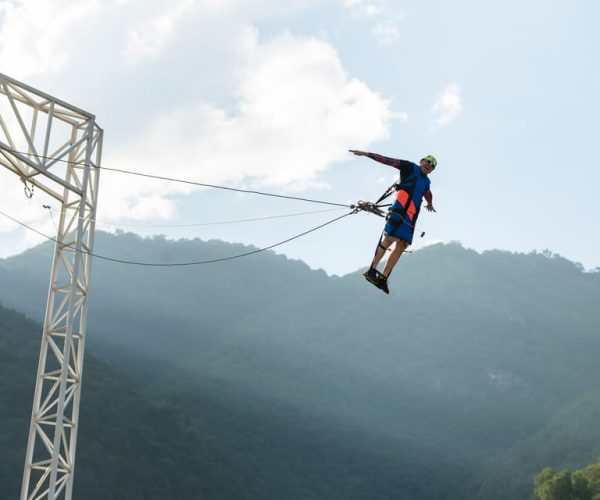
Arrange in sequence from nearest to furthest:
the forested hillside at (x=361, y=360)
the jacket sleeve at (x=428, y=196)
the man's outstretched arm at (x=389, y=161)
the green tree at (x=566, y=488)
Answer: the man's outstretched arm at (x=389, y=161)
the jacket sleeve at (x=428, y=196)
the green tree at (x=566, y=488)
the forested hillside at (x=361, y=360)

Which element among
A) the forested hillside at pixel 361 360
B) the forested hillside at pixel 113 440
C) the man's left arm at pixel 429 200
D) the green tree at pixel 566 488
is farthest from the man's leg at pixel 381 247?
the forested hillside at pixel 361 360

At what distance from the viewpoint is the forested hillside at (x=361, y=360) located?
93.6 meters

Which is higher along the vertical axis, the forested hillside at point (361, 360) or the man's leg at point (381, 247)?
the forested hillside at point (361, 360)

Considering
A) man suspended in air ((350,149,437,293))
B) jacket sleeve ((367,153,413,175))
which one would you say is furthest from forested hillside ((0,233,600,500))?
jacket sleeve ((367,153,413,175))

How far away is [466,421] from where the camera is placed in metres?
121

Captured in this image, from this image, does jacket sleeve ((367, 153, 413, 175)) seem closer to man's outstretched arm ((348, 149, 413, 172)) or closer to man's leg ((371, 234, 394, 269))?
man's outstretched arm ((348, 149, 413, 172))

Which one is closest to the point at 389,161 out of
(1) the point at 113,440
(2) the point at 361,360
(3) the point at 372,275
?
(3) the point at 372,275

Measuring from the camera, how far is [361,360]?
14375cm

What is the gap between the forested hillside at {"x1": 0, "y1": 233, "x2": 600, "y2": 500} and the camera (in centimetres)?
9356

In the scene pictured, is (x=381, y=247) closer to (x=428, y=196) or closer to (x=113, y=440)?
(x=428, y=196)

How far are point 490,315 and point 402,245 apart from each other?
156374 millimetres

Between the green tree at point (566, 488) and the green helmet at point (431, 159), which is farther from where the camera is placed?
the green tree at point (566, 488)

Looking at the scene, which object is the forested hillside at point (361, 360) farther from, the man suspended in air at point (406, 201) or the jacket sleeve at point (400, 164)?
the jacket sleeve at point (400, 164)

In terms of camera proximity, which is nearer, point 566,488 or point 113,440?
point 566,488
